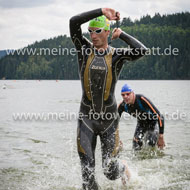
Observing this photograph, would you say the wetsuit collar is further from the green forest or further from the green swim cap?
the green forest

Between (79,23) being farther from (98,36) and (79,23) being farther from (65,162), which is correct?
(65,162)

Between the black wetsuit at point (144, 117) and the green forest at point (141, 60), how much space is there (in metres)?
95.4

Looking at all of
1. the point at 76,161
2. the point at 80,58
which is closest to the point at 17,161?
the point at 76,161

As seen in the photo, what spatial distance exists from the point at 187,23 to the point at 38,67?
91998mm

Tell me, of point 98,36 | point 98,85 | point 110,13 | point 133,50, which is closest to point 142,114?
point 98,85

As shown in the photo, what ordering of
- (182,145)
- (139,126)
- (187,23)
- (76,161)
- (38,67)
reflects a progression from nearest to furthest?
(76,161) → (139,126) → (182,145) → (38,67) → (187,23)

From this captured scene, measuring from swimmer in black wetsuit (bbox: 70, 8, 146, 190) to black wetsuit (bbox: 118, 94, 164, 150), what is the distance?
119 inches

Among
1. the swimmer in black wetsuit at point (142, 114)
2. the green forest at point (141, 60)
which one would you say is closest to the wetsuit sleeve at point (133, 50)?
the swimmer in black wetsuit at point (142, 114)

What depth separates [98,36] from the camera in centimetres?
480

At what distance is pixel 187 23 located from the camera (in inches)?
7643

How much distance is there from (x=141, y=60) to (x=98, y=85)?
128 metres

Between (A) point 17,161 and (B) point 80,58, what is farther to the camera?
(A) point 17,161

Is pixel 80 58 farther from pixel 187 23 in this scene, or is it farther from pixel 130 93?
pixel 187 23

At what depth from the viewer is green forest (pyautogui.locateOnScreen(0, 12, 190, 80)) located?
429 feet
